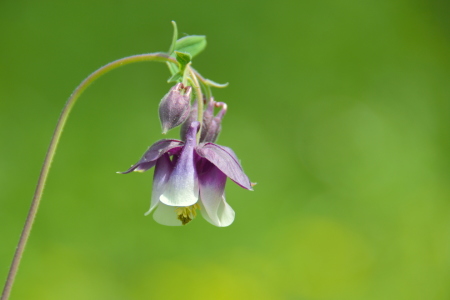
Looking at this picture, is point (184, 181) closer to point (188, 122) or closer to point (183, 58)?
point (188, 122)

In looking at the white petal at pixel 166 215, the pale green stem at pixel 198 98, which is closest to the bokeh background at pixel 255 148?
Answer: the white petal at pixel 166 215

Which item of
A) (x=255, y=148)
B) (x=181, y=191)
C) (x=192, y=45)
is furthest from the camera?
(x=255, y=148)

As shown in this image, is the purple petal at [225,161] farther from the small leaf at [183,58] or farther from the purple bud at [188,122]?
the small leaf at [183,58]

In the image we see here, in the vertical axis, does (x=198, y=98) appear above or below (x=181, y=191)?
above

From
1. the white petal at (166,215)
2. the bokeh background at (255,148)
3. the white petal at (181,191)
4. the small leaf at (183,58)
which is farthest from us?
the bokeh background at (255,148)

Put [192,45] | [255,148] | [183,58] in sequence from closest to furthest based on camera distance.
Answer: [183,58] → [192,45] → [255,148]

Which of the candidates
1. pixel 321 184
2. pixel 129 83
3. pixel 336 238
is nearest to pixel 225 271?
pixel 336 238

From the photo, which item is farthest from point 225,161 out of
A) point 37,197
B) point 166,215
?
point 37,197

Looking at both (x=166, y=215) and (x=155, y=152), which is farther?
(x=166, y=215)
